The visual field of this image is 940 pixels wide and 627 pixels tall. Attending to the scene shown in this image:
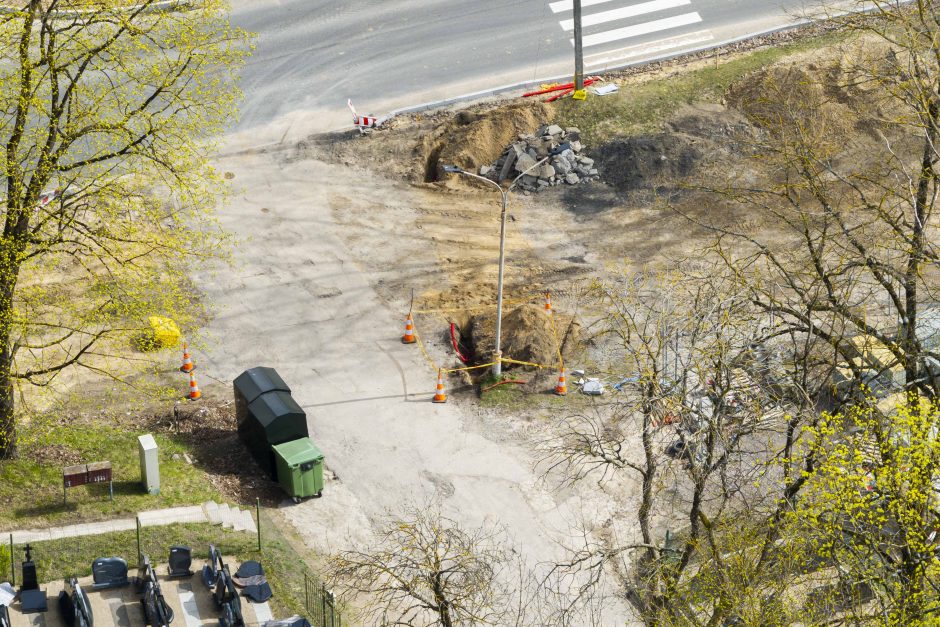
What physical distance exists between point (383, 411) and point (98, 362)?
6.70 meters

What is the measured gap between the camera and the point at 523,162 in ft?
120

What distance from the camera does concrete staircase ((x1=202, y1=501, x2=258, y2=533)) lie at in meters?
25.0

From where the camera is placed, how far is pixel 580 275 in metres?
33.4

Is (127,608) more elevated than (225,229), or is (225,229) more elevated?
(225,229)

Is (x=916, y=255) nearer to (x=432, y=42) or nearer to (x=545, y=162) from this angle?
(x=545, y=162)

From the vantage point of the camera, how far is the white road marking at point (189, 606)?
72.4 feet

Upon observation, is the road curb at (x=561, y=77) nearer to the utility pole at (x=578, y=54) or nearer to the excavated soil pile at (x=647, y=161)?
the utility pole at (x=578, y=54)

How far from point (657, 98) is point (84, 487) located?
21.0 meters

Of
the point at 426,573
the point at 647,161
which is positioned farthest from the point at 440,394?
the point at 647,161

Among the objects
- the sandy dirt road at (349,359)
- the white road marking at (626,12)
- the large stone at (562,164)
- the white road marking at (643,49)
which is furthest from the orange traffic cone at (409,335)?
the white road marking at (626,12)

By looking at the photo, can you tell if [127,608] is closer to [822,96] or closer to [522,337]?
[522,337]

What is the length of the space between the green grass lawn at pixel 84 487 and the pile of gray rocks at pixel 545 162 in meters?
13.7

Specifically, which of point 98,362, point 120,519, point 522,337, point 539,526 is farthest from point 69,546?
point 522,337

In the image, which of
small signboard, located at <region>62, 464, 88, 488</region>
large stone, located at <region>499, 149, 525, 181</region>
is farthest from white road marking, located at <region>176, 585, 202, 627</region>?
large stone, located at <region>499, 149, 525, 181</region>
